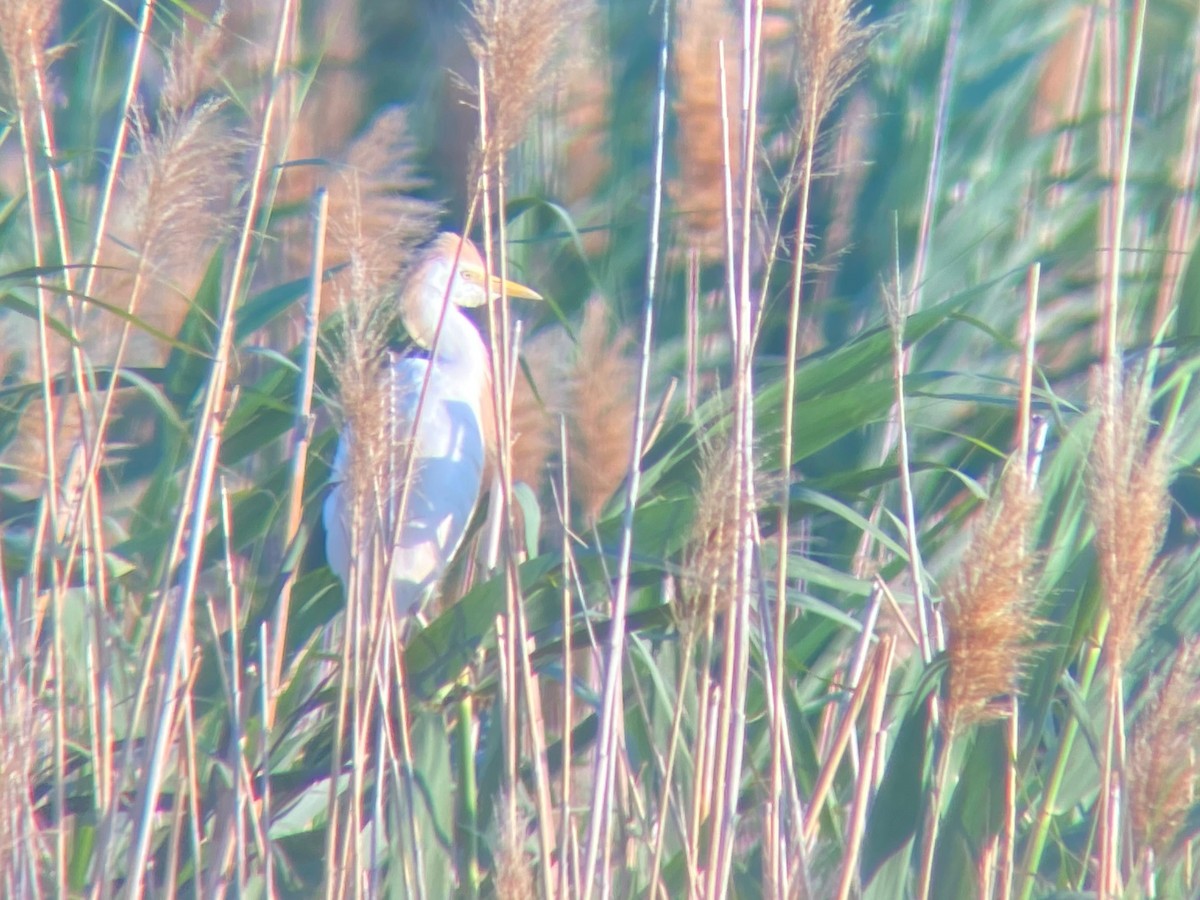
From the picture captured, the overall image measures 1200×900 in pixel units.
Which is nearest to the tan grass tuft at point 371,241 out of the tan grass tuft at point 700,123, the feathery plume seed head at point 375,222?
the feathery plume seed head at point 375,222

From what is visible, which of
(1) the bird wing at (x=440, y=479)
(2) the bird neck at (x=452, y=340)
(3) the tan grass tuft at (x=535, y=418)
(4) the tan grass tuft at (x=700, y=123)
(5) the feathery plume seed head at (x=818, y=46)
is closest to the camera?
(5) the feathery plume seed head at (x=818, y=46)

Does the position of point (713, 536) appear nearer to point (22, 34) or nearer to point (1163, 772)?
point (1163, 772)


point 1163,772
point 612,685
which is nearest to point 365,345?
point 612,685

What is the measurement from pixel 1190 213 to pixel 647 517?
45.8 inches

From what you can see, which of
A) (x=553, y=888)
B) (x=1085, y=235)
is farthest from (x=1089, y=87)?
(x=553, y=888)

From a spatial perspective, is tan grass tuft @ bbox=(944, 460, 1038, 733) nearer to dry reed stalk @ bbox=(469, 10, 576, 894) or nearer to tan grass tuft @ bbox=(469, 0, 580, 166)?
dry reed stalk @ bbox=(469, 10, 576, 894)

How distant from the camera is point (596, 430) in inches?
56.3

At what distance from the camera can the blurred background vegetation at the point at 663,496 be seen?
118cm

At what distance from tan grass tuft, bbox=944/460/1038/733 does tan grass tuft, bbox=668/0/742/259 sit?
1.14 m

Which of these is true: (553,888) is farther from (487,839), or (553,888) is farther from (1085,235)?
(1085,235)

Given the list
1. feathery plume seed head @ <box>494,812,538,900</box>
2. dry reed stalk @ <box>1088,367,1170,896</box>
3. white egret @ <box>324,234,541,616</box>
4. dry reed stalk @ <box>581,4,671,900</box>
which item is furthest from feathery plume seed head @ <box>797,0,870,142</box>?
white egret @ <box>324,234,541,616</box>

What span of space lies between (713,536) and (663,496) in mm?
680

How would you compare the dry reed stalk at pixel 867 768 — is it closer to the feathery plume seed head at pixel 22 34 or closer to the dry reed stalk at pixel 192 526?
the dry reed stalk at pixel 192 526

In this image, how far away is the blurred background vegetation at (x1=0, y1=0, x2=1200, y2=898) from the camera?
46.4 inches
